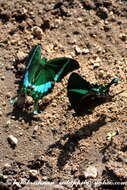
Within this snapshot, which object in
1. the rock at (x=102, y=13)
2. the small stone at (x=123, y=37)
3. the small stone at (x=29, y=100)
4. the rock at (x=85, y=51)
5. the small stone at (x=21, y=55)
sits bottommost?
the small stone at (x=29, y=100)

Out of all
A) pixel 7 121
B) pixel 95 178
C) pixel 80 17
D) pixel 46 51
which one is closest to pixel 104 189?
pixel 95 178

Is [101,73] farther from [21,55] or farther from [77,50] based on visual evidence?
[21,55]

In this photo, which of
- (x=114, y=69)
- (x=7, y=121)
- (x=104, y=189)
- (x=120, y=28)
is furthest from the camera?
(x=120, y=28)

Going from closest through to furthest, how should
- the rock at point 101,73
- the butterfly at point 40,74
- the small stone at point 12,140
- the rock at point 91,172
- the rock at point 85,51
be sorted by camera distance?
the rock at point 91,172 → the small stone at point 12,140 → the butterfly at point 40,74 → the rock at point 101,73 → the rock at point 85,51

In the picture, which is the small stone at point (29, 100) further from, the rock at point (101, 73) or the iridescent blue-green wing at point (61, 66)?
the rock at point (101, 73)

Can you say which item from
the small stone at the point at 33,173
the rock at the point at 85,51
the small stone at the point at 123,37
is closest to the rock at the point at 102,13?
the small stone at the point at 123,37

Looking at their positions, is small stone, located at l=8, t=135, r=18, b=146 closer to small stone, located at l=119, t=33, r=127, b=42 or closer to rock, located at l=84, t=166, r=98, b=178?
rock, located at l=84, t=166, r=98, b=178

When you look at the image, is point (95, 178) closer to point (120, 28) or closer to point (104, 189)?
point (104, 189)

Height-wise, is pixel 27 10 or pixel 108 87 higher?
pixel 27 10
